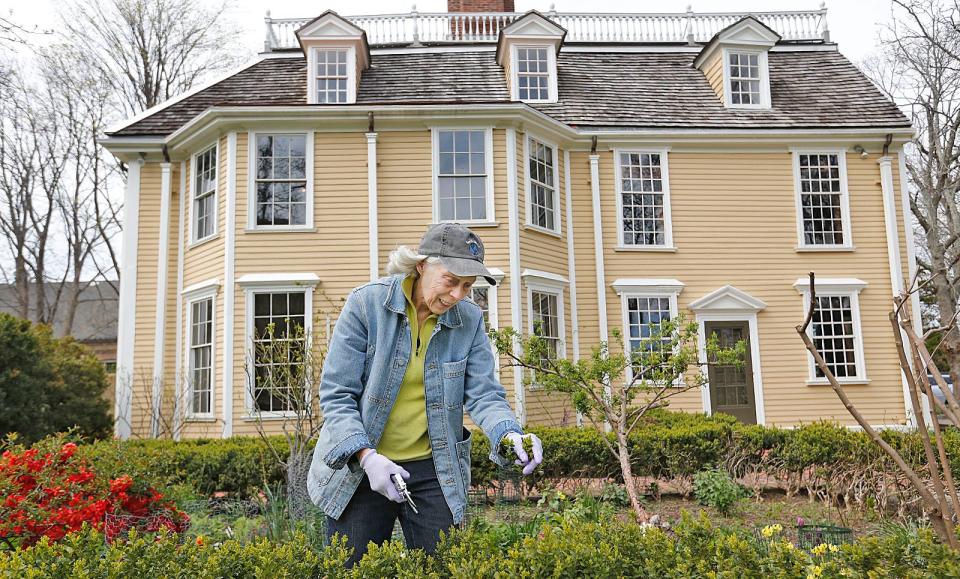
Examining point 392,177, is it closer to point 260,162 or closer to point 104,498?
point 260,162

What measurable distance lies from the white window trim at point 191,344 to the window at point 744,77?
1121 cm

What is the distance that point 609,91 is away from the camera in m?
14.4

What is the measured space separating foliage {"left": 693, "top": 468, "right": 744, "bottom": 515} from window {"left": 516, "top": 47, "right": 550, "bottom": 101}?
9140 millimetres

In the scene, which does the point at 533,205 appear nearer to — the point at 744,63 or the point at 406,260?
the point at 744,63

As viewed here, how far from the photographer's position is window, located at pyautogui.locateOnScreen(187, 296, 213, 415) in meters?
11.8

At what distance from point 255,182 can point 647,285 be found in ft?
24.6

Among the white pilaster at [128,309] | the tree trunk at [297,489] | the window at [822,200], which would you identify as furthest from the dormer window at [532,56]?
the tree trunk at [297,489]

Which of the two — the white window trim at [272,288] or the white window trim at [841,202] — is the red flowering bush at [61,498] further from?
the white window trim at [841,202]

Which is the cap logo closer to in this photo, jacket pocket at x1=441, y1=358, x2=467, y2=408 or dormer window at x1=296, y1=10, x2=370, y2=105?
jacket pocket at x1=441, y1=358, x2=467, y2=408

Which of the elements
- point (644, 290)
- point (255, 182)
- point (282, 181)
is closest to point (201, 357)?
point (255, 182)

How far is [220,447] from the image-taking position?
8117 mm

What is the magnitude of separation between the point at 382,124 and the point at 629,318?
5914mm

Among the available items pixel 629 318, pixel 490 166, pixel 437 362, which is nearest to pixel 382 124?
pixel 490 166

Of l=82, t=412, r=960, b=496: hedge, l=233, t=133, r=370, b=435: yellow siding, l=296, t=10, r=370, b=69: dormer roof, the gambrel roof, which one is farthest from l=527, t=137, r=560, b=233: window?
l=82, t=412, r=960, b=496: hedge
